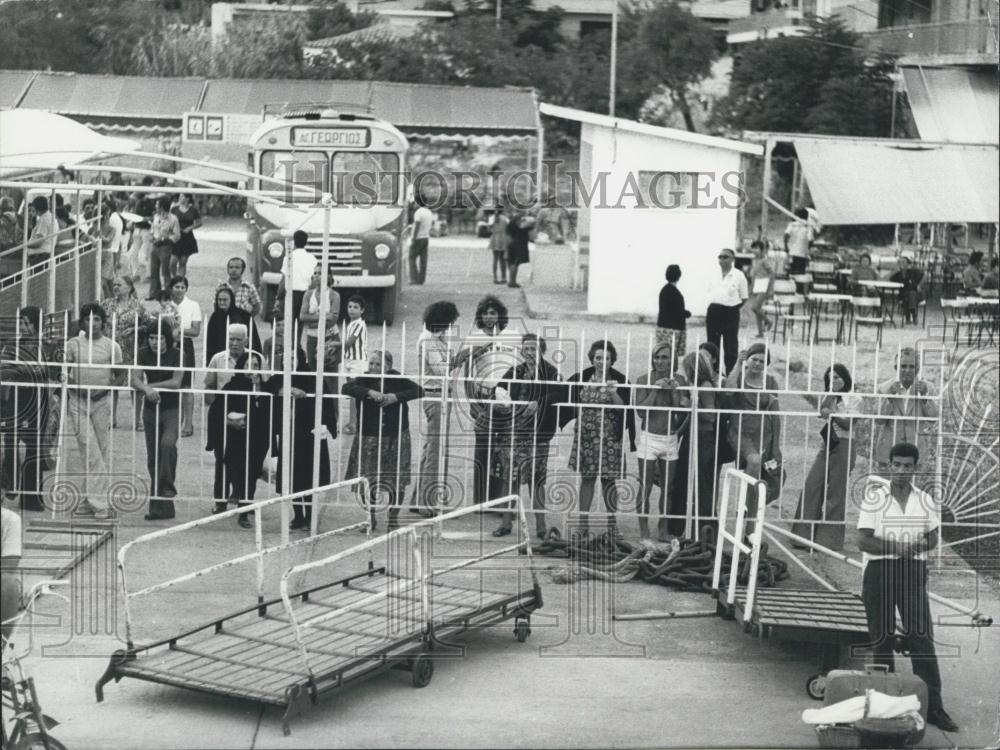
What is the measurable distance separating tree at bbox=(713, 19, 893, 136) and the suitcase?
5.40 m

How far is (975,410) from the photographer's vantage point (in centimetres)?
1327


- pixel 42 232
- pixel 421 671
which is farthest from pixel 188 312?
pixel 421 671

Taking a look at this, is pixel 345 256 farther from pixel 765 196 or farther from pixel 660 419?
pixel 660 419

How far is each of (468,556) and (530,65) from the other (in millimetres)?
5382

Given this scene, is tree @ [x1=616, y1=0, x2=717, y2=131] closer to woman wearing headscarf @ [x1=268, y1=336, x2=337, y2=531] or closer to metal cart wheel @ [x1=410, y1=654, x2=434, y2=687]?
woman wearing headscarf @ [x1=268, y1=336, x2=337, y2=531]

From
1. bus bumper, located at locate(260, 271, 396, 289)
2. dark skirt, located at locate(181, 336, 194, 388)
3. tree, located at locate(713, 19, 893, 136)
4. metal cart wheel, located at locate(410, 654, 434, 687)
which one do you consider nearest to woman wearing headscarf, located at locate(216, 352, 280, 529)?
dark skirt, located at locate(181, 336, 194, 388)

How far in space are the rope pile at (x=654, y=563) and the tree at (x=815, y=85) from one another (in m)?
3.98

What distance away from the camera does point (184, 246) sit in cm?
1541

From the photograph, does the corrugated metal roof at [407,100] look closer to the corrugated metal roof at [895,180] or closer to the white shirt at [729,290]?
the white shirt at [729,290]

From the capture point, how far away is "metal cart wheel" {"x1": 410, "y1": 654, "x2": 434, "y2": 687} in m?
7.18

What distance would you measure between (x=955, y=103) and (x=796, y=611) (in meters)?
5.75

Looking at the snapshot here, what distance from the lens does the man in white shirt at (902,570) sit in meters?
7.05

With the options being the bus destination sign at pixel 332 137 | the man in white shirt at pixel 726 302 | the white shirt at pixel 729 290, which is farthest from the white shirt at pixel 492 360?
the bus destination sign at pixel 332 137

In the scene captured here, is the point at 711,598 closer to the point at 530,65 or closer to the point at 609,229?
the point at 530,65
